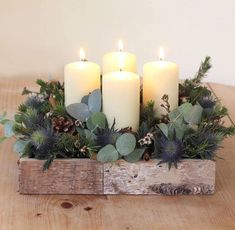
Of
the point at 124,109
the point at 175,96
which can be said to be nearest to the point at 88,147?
the point at 124,109

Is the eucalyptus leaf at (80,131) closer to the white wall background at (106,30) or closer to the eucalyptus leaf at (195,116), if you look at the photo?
the eucalyptus leaf at (195,116)

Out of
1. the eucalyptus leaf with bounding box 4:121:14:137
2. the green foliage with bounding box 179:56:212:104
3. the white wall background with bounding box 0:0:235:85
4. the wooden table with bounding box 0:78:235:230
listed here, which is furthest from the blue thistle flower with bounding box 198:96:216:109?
the white wall background with bounding box 0:0:235:85

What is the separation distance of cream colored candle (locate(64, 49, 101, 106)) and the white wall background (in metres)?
0.90

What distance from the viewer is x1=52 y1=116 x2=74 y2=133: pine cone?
0.93 metres

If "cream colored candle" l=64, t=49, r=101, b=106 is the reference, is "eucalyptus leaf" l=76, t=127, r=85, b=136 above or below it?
below

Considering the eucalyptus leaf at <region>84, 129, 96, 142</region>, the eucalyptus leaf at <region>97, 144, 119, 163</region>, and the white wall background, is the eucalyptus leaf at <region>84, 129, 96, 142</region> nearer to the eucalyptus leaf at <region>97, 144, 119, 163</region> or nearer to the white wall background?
the eucalyptus leaf at <region>97, 144, 119, 163</region>

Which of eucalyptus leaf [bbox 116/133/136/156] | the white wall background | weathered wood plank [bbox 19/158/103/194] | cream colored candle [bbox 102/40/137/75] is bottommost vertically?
weathered wood plank [bbox 19/158/103/194]

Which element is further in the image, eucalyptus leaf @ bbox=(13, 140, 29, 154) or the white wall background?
the white wall background

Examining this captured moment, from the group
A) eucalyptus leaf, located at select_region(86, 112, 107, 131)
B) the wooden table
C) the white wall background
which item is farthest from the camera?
the white wall background

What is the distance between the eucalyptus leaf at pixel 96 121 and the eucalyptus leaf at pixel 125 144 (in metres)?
0.05

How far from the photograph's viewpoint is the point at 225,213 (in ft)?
2.78

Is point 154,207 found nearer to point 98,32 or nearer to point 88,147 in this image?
point 88,147

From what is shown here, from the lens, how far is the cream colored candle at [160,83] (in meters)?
0.96

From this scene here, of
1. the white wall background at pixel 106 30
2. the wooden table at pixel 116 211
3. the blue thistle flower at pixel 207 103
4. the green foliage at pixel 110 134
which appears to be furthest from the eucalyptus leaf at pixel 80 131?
the white wall background at pixel 106 30
